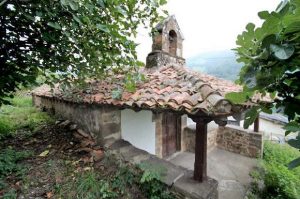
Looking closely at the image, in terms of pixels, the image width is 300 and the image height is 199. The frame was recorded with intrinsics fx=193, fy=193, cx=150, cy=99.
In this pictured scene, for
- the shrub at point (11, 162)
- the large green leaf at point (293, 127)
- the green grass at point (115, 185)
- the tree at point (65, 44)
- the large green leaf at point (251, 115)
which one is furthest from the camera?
the shrub at point (11, 162)

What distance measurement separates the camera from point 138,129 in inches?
216

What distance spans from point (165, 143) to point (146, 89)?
3.73 metres

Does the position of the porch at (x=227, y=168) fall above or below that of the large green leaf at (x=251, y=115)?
below

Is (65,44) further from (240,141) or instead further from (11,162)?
(240,141)

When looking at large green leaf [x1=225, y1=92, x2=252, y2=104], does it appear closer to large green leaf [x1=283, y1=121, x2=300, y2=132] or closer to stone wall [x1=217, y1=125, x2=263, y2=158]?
large green leaf [x1=283, y1=121, x2=300, y2=132]

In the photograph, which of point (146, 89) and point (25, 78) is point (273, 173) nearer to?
point (146, 89)

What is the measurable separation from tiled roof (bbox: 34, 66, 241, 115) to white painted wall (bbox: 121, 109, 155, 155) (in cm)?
100

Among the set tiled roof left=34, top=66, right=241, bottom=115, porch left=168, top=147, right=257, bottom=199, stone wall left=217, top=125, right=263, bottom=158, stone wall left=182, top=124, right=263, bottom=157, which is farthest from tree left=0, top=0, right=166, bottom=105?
stone wall left=217, top=125, right=263, bottom=158

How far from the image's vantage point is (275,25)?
2.29 ft

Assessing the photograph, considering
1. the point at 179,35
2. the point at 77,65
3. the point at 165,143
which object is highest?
the point at 179,35

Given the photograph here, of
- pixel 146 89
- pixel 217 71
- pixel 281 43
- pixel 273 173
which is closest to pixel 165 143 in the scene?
pixel 273 173

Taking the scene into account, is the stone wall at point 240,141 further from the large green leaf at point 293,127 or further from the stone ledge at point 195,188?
the large green leaf at point 293,127

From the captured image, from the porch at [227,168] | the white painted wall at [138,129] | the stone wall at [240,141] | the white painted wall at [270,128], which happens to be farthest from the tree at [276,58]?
the white painted wall at [270,128]

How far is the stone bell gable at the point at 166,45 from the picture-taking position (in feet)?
16.9
